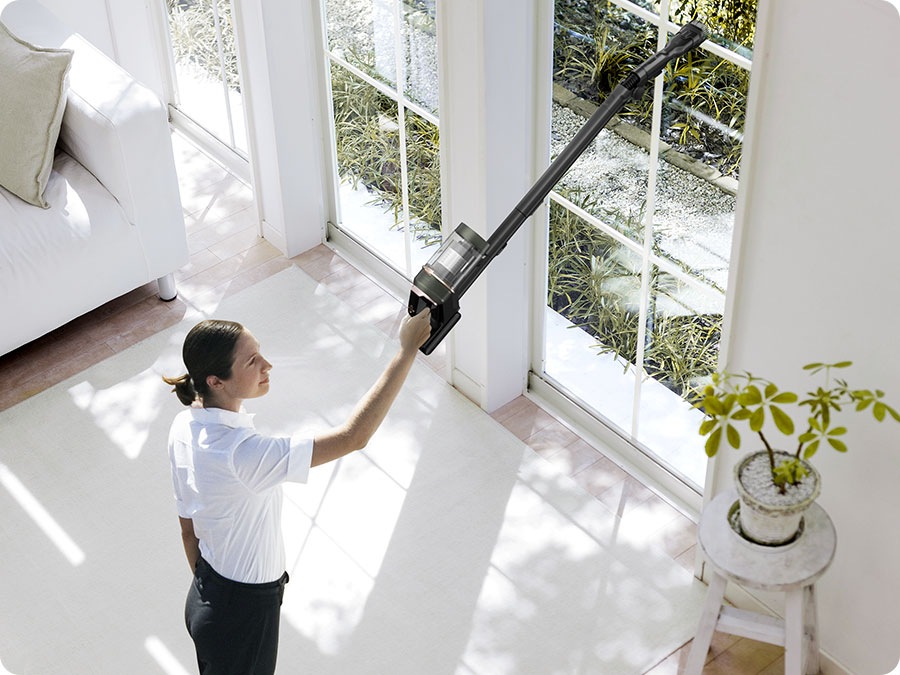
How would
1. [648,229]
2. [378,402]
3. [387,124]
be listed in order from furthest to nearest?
[387,124], [648,229], [378,402]

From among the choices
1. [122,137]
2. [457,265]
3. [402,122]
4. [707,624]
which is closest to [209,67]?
[122,137]

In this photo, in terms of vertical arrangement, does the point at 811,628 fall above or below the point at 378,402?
below

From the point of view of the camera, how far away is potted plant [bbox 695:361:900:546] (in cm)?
257

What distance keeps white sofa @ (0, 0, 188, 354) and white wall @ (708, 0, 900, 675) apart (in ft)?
7.54

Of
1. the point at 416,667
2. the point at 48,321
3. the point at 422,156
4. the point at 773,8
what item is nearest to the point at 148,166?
the point at 48,321

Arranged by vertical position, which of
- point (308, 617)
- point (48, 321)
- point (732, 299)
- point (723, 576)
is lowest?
point (308, 617)

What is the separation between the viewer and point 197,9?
514 cm

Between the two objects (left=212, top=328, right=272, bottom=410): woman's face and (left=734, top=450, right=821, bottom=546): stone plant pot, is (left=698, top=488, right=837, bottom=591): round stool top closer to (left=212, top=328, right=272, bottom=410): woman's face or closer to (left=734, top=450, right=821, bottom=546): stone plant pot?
(left=734, top=450, right=821, bottom=546): stone plant pot

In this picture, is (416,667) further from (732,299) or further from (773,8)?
(773,8)

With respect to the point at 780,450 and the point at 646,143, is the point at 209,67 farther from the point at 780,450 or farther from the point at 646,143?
the point at 780,450

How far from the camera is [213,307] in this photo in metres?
4.67

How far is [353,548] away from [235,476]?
1182 mm

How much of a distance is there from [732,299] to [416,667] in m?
1.30

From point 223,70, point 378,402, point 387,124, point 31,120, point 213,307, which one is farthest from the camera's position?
point 223,70
